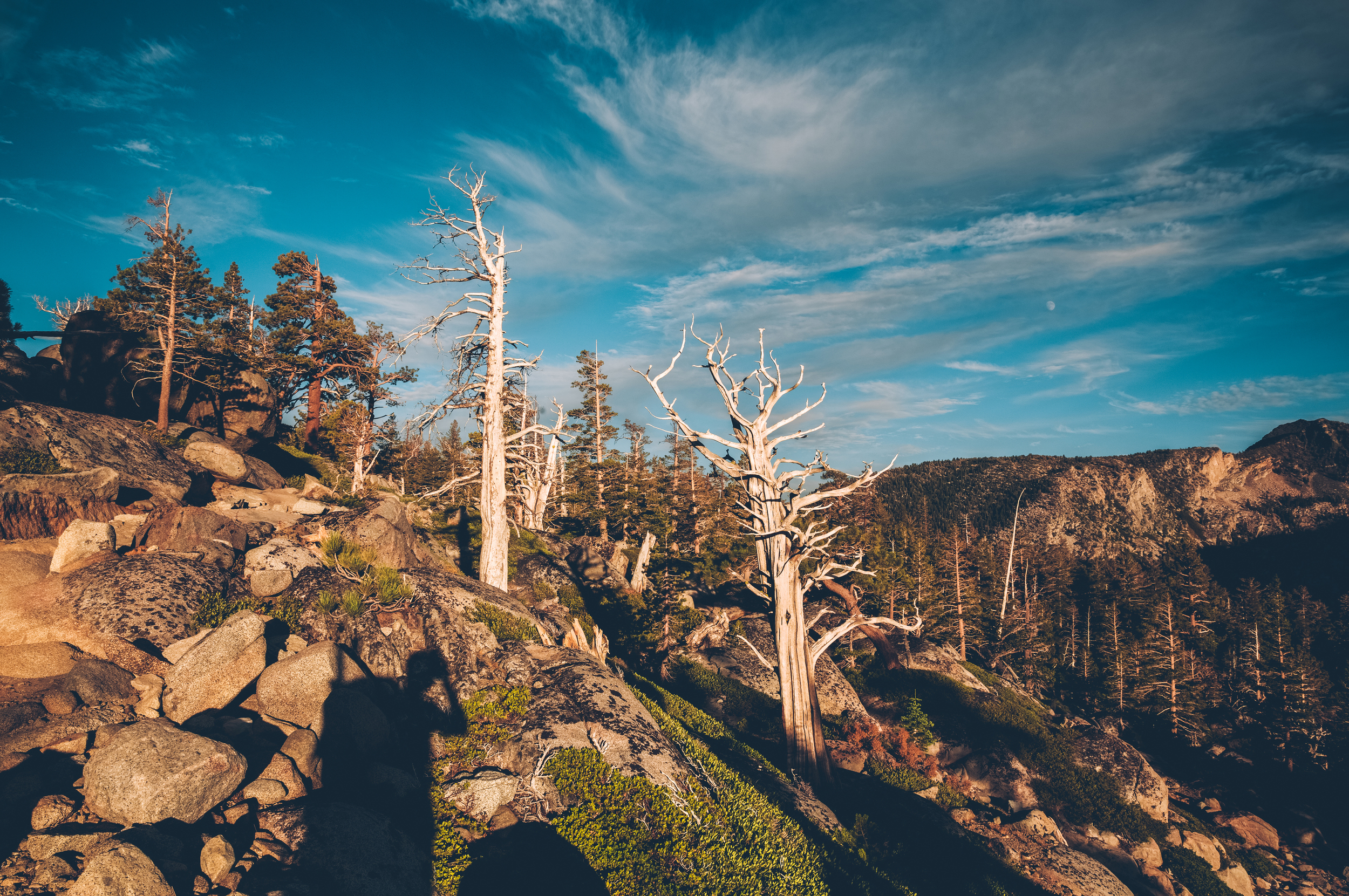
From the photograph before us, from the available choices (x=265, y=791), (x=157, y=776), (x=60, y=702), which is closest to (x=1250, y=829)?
(x=265, y=791)

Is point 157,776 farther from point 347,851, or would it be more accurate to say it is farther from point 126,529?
point 126,529

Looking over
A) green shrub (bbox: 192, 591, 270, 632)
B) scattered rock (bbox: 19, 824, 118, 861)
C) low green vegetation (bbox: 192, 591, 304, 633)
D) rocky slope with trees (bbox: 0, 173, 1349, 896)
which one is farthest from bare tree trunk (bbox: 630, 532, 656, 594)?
scattered rock (bbox: 19, 824, 118, 861)

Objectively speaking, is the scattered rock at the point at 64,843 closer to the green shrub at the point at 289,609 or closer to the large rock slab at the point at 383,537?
the green shrub at the point at 289,609

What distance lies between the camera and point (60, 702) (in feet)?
26.0

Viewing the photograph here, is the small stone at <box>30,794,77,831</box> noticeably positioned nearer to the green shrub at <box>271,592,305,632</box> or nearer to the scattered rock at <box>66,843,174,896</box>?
the scattered rock at <box>66,843,174,896</box>

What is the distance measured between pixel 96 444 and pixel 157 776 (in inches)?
644

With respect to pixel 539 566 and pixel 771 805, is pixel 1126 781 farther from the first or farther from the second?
pixel 539 566

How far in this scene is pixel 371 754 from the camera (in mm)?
9188

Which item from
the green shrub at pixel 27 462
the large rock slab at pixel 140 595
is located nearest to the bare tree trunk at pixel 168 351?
the green shrub at pixel 27 462

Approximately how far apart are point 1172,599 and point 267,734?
61423mm

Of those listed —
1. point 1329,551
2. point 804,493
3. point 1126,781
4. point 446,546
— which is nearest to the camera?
point 804,493

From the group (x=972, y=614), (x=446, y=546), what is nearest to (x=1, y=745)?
(x=446, y=546)

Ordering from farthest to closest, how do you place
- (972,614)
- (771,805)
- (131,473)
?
(972,614), (131,473), (771,805)

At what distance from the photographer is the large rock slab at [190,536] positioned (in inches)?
498
